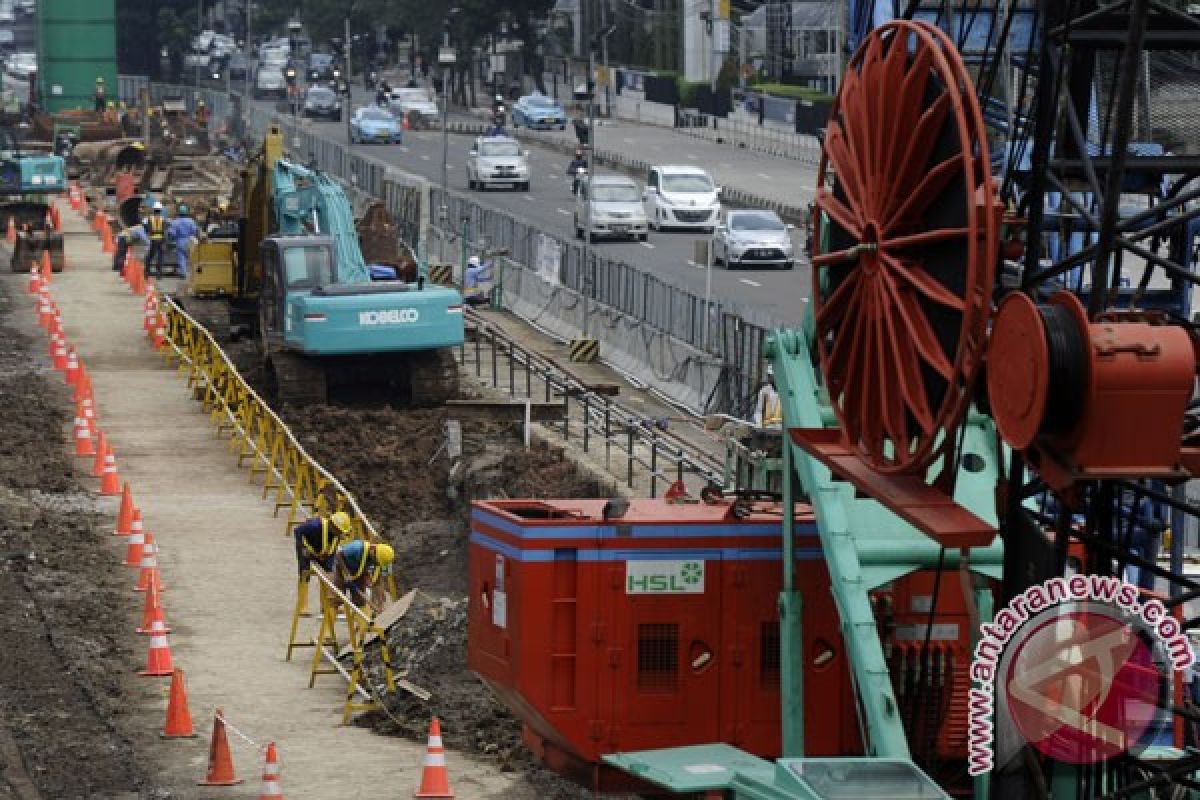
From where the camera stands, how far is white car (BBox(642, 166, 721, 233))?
6744 cm

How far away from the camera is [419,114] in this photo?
11100 centimetres

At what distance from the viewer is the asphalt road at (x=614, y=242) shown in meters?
53.9

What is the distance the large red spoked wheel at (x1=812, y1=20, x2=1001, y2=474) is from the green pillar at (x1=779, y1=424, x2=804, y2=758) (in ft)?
2.77

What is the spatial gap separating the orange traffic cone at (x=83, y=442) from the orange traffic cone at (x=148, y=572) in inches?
284

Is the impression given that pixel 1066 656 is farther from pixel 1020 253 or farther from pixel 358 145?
pixel 358 145

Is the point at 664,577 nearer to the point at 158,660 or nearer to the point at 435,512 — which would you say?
the point at 158,660

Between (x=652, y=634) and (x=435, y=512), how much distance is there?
54.7ft

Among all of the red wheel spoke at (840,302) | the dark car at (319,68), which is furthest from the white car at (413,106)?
the red wheel spoke at (840,302)

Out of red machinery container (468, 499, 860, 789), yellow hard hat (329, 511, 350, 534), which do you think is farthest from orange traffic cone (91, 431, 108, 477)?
red machinery container (468, 499, 860, 789)

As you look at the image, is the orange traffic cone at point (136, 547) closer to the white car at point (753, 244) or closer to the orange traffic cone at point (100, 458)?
the orange traffic cone at point (100, 458)

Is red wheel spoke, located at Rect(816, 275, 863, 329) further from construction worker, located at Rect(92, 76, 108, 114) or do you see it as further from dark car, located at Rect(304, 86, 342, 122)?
dark car, located at Rect(304, 86, 342, 122)

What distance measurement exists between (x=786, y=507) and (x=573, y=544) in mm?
1400

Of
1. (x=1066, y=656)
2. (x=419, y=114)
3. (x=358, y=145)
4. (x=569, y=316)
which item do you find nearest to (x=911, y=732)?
(x=1066, y=656)

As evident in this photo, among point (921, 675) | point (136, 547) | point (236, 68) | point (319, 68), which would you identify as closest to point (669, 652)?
point (921, 675)
